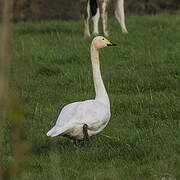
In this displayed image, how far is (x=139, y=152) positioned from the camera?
→ 4527 mm

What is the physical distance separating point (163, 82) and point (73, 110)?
115 inches

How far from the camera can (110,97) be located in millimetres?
7023

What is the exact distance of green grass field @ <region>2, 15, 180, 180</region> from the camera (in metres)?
3.93

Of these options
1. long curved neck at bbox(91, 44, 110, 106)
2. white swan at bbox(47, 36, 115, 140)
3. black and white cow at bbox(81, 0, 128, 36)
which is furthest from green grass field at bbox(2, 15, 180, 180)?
long curved neck at bbox(91, 44, 110, 106)

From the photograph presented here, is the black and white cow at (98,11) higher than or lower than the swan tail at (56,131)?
lower

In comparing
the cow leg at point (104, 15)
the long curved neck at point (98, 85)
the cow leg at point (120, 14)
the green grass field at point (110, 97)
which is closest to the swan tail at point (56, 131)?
the green grass field at point (110, 97)

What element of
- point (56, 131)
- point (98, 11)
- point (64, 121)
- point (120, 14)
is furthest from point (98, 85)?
point (98, 11)

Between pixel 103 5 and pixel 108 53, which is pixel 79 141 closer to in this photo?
pixel 108 53

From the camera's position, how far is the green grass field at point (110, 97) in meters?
3.93

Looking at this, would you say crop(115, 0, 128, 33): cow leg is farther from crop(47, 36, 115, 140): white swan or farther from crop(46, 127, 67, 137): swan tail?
crop(46, 127, 67, 137): swan tail

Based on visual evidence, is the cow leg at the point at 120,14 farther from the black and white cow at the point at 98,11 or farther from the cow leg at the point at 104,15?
the cow leg at the point at 104,15

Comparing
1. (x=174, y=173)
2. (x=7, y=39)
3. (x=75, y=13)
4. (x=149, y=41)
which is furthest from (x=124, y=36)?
(x=75, y=13)

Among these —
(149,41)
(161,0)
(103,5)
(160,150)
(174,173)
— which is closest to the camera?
(174,173)

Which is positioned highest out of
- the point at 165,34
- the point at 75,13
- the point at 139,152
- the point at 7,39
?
the point at 7,39
